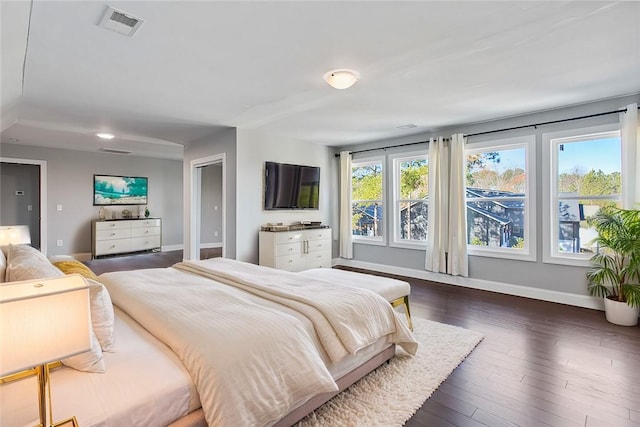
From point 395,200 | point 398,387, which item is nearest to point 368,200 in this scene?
point 395,200

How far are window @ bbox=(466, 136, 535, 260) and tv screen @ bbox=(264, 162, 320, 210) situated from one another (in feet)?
8.76

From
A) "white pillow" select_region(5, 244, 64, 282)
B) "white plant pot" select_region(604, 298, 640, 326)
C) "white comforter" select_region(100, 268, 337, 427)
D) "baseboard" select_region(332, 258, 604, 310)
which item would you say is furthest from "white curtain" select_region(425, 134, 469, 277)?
"white pillow" select_region(5, 244, 64, 282)

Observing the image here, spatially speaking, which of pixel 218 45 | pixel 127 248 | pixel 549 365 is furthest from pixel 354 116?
pixel 127 248

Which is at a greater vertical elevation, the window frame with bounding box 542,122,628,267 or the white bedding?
the window frame with bounding box 542,122,628,267

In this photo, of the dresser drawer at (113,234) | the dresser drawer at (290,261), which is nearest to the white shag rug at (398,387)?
the dresser drawer at (290,261)

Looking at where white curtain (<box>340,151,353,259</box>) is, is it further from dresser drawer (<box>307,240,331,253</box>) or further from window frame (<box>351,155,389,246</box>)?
dresser drawer (<box>307,240,331,253</box>)

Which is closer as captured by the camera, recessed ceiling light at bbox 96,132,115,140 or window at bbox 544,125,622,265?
window at bbox 544,125,622,265

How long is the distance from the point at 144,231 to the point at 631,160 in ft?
28.5

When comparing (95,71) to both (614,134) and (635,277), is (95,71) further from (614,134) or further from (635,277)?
(635,277)

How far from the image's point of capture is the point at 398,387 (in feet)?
6.93

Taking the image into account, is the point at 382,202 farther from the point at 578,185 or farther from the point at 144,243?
the point at 144,243

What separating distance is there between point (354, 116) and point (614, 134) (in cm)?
→ 307

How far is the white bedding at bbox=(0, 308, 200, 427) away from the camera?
108 centimetres

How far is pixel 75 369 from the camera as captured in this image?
128cm
